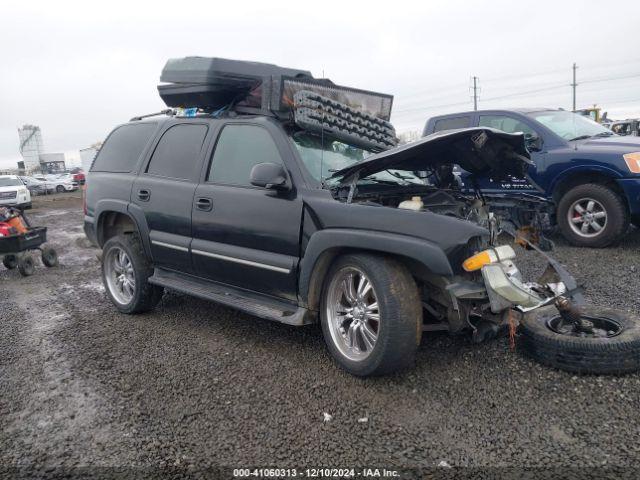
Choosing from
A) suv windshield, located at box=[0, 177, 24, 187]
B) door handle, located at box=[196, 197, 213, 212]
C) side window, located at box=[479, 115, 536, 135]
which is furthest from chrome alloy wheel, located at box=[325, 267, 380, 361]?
suv windshield, located at box=[0, 177, 24, 187]

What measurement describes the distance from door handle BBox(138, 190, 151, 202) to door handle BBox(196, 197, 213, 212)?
2.44 feet

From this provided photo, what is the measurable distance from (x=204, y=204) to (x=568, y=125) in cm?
587

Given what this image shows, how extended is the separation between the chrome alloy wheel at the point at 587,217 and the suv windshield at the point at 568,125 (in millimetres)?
1026

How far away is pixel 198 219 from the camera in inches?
177

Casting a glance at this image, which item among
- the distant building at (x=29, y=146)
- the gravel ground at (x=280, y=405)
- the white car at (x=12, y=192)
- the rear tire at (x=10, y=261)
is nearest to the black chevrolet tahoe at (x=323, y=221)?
the gravel ground at (x=280, y=405)

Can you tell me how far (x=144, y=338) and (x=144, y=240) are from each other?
3.15ft

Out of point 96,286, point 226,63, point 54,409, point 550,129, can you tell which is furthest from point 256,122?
point 550,129

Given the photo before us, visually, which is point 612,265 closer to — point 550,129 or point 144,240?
point 550,129

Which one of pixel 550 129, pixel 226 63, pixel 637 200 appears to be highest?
pixel 226 63

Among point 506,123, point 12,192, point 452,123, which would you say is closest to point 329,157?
point 506,123

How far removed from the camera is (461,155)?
401 centimetres

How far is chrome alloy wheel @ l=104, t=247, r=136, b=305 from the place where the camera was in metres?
5.36

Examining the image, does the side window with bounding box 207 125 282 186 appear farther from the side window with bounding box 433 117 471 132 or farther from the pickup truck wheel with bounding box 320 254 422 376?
the side window with bounding box 433 117 471 132

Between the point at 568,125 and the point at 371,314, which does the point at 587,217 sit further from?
the point at 371,314
